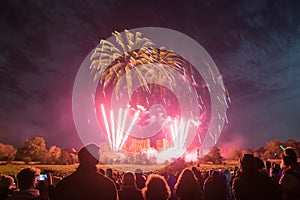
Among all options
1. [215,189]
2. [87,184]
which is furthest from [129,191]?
[215,189]

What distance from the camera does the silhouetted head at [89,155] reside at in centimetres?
368

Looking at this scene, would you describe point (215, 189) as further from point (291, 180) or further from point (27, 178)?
point (27, 178)

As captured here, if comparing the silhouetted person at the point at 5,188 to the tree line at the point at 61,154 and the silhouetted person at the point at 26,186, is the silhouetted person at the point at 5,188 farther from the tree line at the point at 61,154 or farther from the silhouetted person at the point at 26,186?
the tree line at the point at 61,154

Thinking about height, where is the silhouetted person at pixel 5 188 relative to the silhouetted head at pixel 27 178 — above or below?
below

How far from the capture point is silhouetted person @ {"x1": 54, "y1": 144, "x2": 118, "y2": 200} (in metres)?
3.46

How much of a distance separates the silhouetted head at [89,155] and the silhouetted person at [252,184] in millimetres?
2646

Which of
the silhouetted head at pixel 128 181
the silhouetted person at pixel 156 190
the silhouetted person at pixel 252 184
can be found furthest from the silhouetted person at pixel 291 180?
the silhouetted head at pixel 128 181

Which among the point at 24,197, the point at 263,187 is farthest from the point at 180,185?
the point at 24,197

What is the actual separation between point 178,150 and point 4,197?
1828 inches

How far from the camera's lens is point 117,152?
5266 centimetres

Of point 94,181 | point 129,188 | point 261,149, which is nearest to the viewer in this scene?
point 94,181

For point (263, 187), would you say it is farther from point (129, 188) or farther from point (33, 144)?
point (33, 144)

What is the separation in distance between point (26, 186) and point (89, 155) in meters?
1.78

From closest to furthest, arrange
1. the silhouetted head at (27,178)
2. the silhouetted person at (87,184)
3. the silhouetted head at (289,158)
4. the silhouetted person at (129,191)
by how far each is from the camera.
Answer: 1. the silhouetted person at (87,184)
2. the silhouetted head at (27,178)
3. the silhouetted head at (289,158)
4. the silhouetted person at (129,191)
